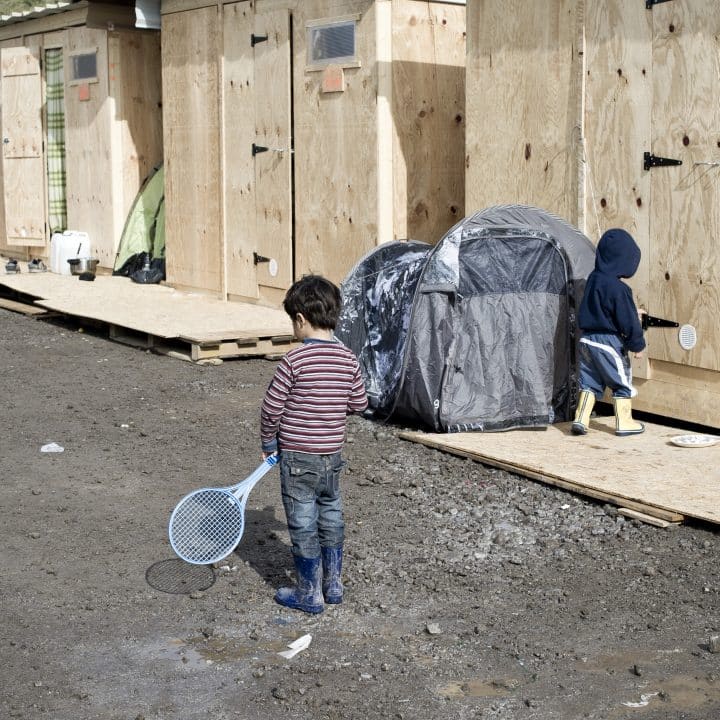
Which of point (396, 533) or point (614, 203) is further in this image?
point (614, 203)

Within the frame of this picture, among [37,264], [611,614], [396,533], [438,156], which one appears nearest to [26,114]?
[37,264]

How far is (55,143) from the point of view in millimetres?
16797

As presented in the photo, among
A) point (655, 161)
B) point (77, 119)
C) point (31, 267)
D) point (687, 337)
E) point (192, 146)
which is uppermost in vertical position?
point (77, 119)

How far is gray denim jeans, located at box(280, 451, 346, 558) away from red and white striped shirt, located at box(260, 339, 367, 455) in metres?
0.05

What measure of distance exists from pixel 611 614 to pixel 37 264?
12188 mm

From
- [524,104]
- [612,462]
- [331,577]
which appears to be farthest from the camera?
[524,104]

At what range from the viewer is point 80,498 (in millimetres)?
6691

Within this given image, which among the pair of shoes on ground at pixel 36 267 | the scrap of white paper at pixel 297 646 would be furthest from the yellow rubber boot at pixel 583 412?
the pair of shoes on ground at pixel 36 267

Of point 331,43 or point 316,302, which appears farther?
point 331,43

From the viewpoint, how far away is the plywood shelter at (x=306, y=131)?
10.8m

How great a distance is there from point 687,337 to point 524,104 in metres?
2.17

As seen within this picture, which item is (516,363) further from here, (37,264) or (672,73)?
(37,264)

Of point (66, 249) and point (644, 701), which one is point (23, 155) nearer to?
point (66, 249)

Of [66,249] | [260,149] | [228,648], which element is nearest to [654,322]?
[228,648]
